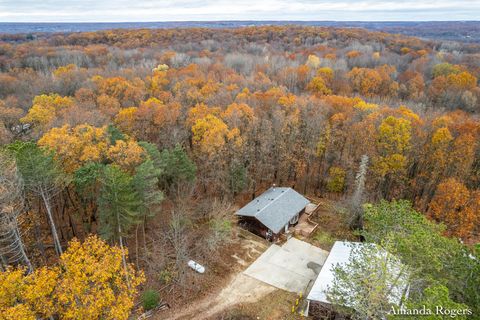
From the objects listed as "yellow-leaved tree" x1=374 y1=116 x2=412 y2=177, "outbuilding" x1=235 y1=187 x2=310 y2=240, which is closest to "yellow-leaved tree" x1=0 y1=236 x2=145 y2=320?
"outbuilding" x1=235 y1=187 x2=310 y2=240

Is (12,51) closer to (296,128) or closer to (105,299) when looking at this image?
(296,128)

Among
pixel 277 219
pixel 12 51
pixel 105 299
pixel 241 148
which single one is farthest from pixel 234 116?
pixel 12 51

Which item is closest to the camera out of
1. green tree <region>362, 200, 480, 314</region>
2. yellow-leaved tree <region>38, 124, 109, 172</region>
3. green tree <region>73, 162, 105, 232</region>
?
green tree <region>362, 200, 480, 314</region>

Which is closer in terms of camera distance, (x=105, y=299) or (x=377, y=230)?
(x=105, y=299)

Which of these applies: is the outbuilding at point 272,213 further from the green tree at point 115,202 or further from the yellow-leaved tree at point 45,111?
the yellow-leaved tree at point 45,111

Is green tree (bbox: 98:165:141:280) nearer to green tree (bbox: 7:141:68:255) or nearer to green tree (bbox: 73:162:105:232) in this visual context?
green tree (bbox: 73:162:105:232)

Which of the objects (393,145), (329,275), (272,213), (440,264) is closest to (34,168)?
(272,213)
